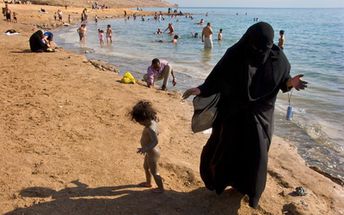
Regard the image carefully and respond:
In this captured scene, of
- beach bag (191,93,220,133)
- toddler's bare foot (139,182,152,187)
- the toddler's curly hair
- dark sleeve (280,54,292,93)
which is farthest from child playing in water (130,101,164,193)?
dark sleeve (280,54,292,93)

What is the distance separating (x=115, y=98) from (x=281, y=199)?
176 inches

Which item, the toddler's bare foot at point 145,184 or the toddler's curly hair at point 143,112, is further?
the toddler's bare foot at point 145,184

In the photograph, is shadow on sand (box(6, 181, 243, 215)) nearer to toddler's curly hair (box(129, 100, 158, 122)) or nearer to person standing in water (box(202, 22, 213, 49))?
toddler's curly hair (box(129, 100, 158, 122))

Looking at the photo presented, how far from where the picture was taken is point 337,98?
36.0 ft

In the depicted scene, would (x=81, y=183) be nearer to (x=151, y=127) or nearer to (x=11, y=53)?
(x=151, y=127)

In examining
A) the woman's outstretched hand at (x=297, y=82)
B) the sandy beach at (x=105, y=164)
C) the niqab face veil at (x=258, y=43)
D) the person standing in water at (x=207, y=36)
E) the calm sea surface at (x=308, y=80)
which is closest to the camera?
the niqab face veil at (x=258, y=43)

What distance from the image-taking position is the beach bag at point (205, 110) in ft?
13.5

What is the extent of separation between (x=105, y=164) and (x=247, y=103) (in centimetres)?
216

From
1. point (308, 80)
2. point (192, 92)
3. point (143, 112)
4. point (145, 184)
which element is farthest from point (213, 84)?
point (308, 80)

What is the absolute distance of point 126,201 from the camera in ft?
14.1

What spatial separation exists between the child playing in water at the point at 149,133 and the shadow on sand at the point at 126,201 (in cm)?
23

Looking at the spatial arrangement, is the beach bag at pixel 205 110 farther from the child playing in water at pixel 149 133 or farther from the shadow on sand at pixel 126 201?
the shadow on sand at pixel 126 201

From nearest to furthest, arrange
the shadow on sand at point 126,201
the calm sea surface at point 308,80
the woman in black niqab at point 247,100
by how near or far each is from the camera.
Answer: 1. the woman in black niqab at point 247,100
2. the shadow on sand at point 126,201
3. the calm sea surface at point 308,80

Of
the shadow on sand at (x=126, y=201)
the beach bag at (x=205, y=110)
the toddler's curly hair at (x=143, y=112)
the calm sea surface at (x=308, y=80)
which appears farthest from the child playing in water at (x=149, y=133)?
the calm sea surface at (x=308, y=80)
